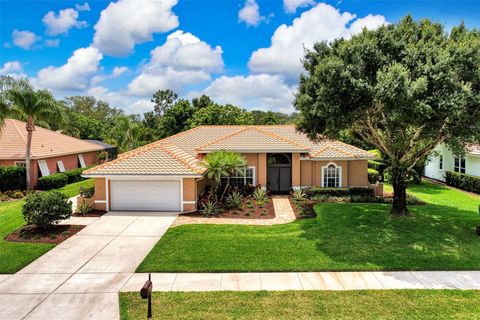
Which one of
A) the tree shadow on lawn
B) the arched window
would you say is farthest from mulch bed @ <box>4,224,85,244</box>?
the arched window

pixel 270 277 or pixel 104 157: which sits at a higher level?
pixel 104 157

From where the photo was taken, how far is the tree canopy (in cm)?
1025

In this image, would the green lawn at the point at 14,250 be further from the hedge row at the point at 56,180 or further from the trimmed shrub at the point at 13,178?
the hedge row at the point at 56,180

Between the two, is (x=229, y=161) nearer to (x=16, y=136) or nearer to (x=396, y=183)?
(x=396, y=183)

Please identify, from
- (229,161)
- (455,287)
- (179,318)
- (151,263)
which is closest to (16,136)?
(229,161)

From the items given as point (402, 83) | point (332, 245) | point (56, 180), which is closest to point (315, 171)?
point (332, 245)

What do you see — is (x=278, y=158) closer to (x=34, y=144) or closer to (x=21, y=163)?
(x=21, y=163)

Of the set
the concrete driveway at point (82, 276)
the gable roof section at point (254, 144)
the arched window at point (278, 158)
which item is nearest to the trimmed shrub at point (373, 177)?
the gable roof section at point (254, 144)

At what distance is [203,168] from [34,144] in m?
17.7

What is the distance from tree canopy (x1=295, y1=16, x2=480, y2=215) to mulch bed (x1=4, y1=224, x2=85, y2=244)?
11256mm

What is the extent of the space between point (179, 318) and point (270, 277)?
310 centimetres

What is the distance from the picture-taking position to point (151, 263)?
1024 centimetres

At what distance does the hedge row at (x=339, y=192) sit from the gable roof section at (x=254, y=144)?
2713mm

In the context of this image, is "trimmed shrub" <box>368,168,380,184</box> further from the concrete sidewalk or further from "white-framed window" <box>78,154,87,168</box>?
"white-framed window" <box>78,154,87,168</box>
